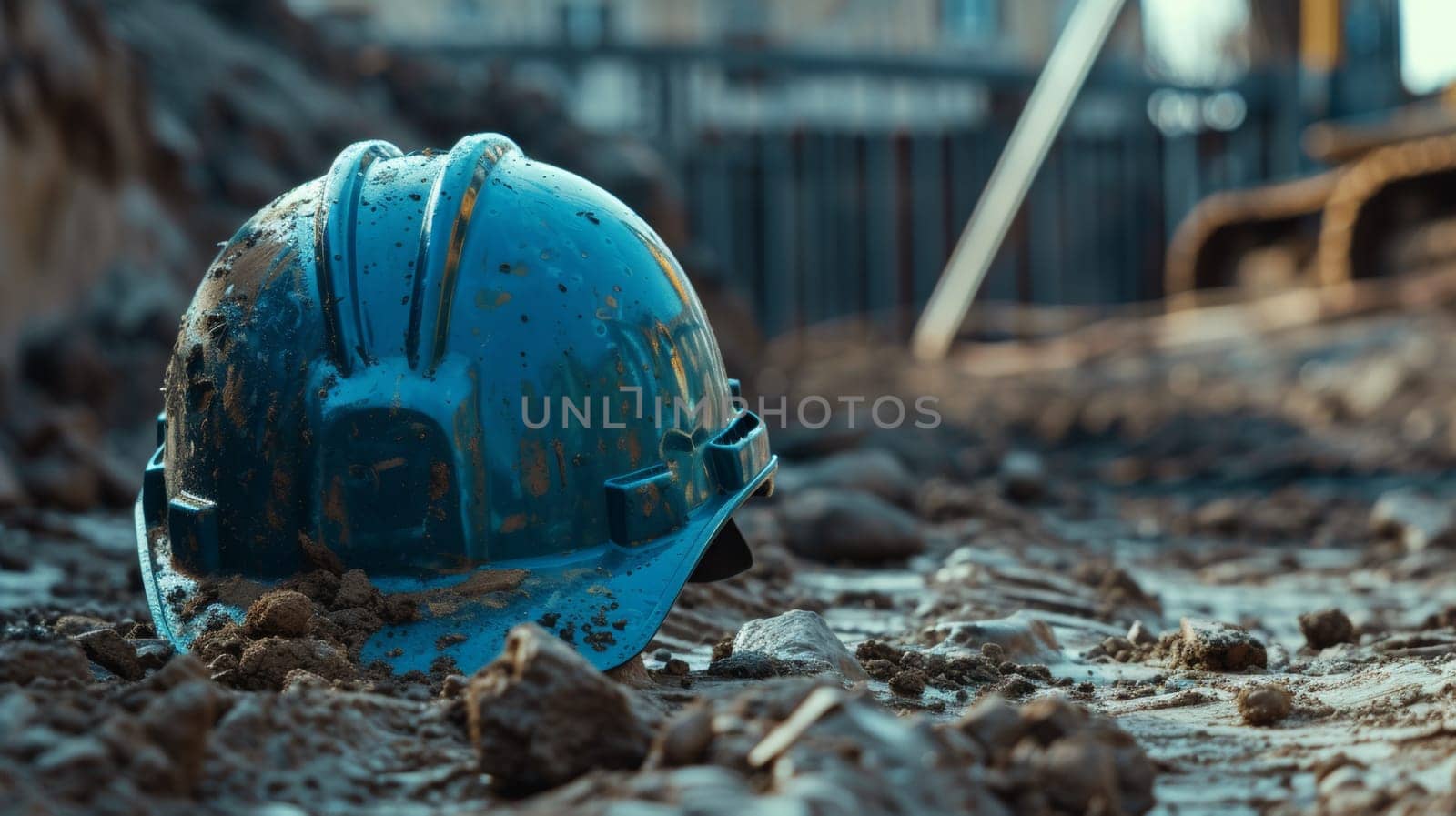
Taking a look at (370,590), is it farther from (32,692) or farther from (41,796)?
(41,796)

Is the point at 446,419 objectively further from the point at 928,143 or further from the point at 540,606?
the point at 928,143

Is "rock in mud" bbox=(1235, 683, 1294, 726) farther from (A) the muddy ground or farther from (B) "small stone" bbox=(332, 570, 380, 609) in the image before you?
(B) "small stone" bbox=(332, 570, 380, 609)

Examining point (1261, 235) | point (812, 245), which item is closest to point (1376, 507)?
point (1261, 235)

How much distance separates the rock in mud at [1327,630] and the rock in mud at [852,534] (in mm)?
1636

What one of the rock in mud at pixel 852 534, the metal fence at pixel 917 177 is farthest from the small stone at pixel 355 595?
the metal fence at pixel 917 177

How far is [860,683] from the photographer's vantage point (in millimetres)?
2729

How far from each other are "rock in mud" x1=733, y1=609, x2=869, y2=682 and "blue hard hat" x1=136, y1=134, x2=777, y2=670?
0.27 meters

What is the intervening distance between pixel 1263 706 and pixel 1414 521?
146 inches

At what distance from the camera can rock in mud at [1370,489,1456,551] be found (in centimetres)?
560

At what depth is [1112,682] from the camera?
123 inches

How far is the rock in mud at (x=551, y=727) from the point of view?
202cm

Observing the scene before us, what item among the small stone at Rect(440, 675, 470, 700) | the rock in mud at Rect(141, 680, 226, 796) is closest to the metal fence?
the small stone at Rect(440, 675, 470, 700)

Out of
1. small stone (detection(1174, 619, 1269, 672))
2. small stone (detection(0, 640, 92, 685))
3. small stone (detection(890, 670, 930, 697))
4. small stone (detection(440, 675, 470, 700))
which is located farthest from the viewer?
small stone (detection(1174, 619, 1269, 672))

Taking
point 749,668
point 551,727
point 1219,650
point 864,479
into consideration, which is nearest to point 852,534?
point 864,479
